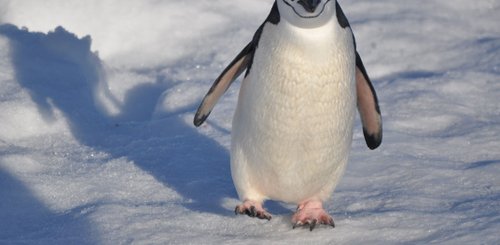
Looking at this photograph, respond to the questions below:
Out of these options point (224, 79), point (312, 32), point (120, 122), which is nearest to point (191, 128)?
point (120, 122)

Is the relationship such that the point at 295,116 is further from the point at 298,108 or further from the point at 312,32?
the point at 312,32

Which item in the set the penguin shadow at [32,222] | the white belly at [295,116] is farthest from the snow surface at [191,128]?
the white belly at [295,116]

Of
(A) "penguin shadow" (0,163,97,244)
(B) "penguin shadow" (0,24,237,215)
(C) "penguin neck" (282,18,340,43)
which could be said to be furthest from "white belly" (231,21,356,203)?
(A) "penguin shadow" (0,163,97,244)

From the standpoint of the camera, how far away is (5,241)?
304 centimetres

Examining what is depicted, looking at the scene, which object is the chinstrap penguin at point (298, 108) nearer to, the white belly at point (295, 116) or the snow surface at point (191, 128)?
the white belly at point (295, 116)

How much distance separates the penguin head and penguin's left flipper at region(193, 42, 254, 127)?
264 mm

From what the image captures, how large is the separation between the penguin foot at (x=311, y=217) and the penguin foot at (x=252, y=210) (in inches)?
3.6

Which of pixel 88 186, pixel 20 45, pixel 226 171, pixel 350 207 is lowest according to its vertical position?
pixel 350 207

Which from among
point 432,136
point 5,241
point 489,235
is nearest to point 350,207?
point 489,235

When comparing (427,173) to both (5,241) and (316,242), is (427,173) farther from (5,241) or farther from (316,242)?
(5,241)

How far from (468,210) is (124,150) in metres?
1.42

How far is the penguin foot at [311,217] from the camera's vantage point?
3080mm

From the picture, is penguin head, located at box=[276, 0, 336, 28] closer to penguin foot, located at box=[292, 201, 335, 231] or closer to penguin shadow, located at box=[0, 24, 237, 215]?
penguin foot, located at box=[292, 201, 335, 231]

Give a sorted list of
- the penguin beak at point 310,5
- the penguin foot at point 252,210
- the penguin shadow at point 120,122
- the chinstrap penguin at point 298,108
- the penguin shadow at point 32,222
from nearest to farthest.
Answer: the penguin beak at point 310,5 → the chinstrap penguin at point 298,108 → the penguin shadow at point 32,222 → the penguin foot at point 252,210 → the penguin shadow at point 120,122
